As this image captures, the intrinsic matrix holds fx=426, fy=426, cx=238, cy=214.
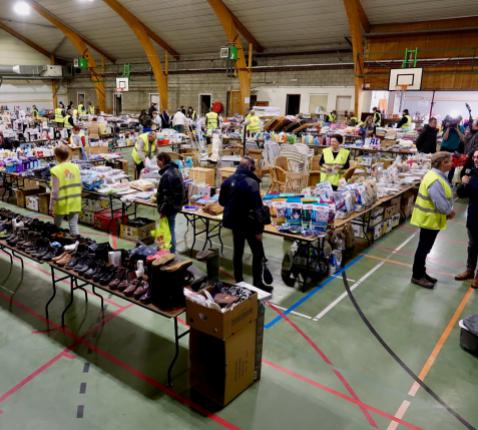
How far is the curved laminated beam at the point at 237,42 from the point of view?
18156 millimetres

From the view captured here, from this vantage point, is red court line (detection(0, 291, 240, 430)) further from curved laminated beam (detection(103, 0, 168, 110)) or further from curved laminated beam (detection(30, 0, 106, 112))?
curved laminated beam (detection(30, 0, 106, 112))

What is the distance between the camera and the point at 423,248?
5.59m

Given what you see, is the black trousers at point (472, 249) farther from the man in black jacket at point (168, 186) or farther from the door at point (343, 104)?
the door at point (343, 104)

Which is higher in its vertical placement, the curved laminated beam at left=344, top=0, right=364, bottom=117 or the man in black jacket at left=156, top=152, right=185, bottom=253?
the curved laminated beam at left=344, top=0, right=364, bottom=117

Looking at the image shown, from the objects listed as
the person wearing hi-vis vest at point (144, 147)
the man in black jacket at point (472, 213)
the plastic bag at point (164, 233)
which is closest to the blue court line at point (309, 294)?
the man in black jacket at point (472, 213)

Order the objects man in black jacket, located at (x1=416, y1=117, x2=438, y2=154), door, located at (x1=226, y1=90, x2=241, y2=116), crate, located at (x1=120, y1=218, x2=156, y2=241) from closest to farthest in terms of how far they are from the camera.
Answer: crate, located at (x1=120, y1=218, x2=156, y2=241) < man in black jacket, located at (x1=416, y1=117, x2=438, y2=154) < door, located at (x1=226, y1=90, x2=241, y2=116)

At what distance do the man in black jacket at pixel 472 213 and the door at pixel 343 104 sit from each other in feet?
47.9

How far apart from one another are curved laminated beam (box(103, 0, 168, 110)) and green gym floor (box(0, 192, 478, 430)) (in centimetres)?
1880

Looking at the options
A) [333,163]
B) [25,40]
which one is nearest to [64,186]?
[333,163]

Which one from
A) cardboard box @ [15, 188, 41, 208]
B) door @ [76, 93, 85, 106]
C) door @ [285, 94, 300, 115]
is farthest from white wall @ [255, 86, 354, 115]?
door @ [76, 93, 85, 106]

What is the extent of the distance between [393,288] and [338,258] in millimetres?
887

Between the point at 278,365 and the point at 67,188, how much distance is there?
3.72 m

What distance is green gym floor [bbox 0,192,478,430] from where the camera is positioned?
3373mm

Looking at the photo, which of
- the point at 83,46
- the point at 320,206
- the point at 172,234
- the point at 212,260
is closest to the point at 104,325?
the point at 212,260
